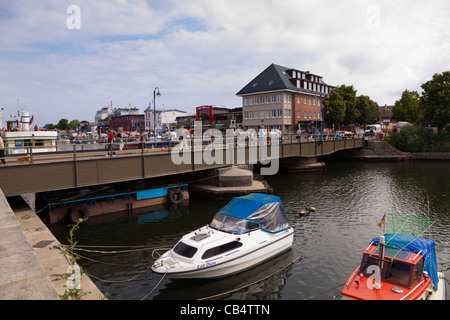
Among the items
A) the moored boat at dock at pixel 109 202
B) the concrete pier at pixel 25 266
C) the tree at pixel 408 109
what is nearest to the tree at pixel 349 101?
the tree at pixel 408 109

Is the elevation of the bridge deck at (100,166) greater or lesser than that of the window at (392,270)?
greater

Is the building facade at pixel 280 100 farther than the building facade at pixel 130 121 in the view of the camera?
No

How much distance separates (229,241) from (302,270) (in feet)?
12.9

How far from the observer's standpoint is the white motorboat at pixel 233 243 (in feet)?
41.4

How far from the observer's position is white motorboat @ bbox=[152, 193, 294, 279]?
12.6 m

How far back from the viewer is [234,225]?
590 inches

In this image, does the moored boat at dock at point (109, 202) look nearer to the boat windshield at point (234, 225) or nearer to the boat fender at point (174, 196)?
the boat fender at point (174, 196)

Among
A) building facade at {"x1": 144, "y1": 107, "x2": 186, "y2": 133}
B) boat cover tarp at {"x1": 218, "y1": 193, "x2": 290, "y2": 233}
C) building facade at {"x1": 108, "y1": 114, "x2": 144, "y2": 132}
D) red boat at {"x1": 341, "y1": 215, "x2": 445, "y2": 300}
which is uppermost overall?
building facade at {"x1": 108, "y1": 114, "x2": 144, "y2": 132}

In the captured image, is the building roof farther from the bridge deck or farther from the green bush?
the bridge deck

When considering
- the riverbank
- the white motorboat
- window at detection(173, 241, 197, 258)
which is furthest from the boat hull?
the riverbank

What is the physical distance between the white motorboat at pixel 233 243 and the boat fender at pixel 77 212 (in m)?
11.3
